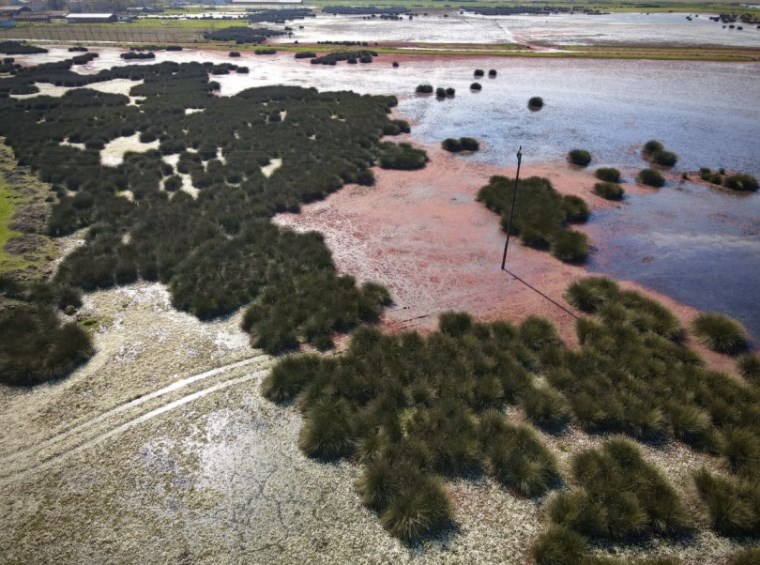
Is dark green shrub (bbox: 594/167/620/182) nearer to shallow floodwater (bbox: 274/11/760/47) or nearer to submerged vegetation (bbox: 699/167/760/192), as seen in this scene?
submerged vegetation (bbox: 699/167/760/192)

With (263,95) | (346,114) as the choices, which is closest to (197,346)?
(346,114)

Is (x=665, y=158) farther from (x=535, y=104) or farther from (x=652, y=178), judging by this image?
(x=535, y=104)

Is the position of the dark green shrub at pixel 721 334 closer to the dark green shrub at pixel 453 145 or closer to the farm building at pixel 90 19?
the dark green shrub at pixel 453 145

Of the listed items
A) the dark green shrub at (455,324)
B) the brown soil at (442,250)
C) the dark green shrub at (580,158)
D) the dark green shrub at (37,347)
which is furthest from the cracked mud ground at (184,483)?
the dark green shrub at (580,158)

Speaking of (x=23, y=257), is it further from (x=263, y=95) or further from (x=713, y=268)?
(x=263, y=95)

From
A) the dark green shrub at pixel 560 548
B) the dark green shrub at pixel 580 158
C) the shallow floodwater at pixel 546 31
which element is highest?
the shallow floodwater at pixel 546 31

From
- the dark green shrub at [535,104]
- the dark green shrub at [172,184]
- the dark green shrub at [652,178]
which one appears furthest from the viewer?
the dark green shrub at [535,104]
